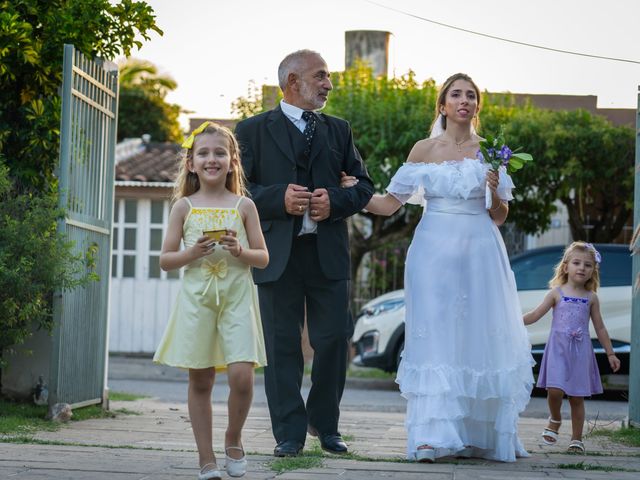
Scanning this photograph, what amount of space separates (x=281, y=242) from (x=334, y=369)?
77cm

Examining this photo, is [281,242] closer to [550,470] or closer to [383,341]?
[550,470]

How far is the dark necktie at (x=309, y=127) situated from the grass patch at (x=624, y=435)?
292cm

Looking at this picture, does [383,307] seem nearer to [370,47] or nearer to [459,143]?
[459,143]

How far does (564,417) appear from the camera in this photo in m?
11.8

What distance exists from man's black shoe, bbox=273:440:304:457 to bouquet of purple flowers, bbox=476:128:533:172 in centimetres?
184

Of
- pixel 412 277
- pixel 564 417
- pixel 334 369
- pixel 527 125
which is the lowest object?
pixel 564 417

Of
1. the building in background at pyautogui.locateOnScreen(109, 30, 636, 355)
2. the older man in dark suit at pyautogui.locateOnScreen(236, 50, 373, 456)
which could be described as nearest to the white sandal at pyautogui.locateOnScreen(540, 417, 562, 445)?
the older man in dark suit at pyautogui.locateOnScreen(236, 50, 373, 456)

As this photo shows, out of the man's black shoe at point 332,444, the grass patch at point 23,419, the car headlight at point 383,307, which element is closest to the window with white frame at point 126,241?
the car headlight at point 383,307

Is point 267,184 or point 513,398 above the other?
point 267,184

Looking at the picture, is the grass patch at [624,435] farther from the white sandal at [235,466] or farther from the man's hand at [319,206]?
the white sandal at [235,466]

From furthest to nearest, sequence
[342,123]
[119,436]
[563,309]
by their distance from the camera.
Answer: [563,309] < [119,436] < [342,123]

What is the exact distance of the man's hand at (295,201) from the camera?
6.32m

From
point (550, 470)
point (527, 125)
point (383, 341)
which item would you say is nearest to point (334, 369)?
point (550, 470)

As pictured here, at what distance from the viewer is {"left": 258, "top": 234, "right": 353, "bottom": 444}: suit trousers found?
6484mm
